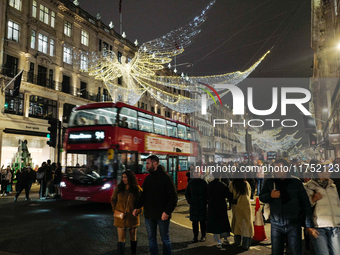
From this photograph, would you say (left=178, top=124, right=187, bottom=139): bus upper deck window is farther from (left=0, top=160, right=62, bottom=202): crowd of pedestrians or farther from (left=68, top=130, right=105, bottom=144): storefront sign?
(left=0, top=160, right=62, bottom=202): crowd of pedestrians

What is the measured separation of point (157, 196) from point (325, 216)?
2338 millimetres

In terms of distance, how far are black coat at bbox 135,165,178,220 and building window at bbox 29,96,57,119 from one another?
24.0 metres

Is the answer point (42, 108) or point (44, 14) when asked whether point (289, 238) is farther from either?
point (44, 14)

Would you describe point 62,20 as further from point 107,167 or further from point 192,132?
point 107,167

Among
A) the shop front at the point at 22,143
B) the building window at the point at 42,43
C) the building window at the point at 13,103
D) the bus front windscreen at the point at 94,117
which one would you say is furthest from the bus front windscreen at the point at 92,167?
the building window at the point at 42,43

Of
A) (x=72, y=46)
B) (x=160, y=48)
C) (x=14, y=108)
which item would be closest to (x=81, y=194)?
(x=160, y=48)

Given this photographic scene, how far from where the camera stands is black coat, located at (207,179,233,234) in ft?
18.5

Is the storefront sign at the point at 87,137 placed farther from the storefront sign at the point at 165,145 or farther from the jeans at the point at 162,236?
the jeans at the point at 162,236

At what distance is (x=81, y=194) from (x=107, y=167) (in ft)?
4.52

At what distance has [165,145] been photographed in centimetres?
1402

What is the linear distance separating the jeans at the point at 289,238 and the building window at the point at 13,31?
85.7 ft

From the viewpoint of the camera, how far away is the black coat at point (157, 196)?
14.0 feet

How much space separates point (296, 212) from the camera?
3.75m

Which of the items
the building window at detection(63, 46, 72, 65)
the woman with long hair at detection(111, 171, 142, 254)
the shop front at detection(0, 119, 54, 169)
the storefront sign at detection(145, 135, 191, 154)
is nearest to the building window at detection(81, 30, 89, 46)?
the building window at detection(63, 46, 72, 65)
